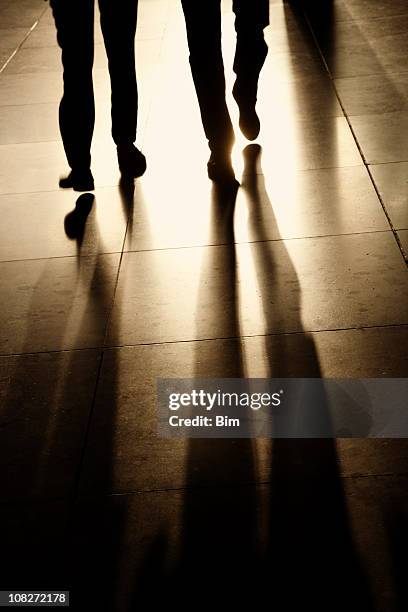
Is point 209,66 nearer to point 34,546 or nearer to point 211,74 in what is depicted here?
point 211,74

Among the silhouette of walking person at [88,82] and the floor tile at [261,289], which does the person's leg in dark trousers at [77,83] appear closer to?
the silhouette of walking person at [88,82]

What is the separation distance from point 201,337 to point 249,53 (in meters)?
2.36

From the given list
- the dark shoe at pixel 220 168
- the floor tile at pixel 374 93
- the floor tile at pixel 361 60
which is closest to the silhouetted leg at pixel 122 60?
the dark shoe at pixel 220 168

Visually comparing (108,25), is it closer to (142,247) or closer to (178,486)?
(142,247)

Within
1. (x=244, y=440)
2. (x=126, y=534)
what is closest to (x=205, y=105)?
(x=244, y=440)

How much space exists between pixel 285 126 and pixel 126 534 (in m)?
3.69

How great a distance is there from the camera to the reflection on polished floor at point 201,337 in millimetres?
2434

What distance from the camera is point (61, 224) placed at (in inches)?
185

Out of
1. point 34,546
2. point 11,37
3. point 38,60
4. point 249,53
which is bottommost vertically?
point 11,37

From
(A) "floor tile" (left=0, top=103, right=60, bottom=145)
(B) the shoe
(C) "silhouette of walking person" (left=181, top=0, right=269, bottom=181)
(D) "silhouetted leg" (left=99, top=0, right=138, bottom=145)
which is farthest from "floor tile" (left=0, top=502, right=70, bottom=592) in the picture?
(A) "floor tile" (left=0, top=103, right=60, bottom=145)

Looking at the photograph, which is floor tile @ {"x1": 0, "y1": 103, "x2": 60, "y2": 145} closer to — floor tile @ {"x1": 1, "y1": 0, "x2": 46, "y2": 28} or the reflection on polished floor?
the reflection on polished floor

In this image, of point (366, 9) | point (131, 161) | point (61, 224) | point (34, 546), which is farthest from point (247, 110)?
point (366, 9)

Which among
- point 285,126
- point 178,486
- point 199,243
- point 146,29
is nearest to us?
point 178,486

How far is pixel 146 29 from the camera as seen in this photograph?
882 centimetres
